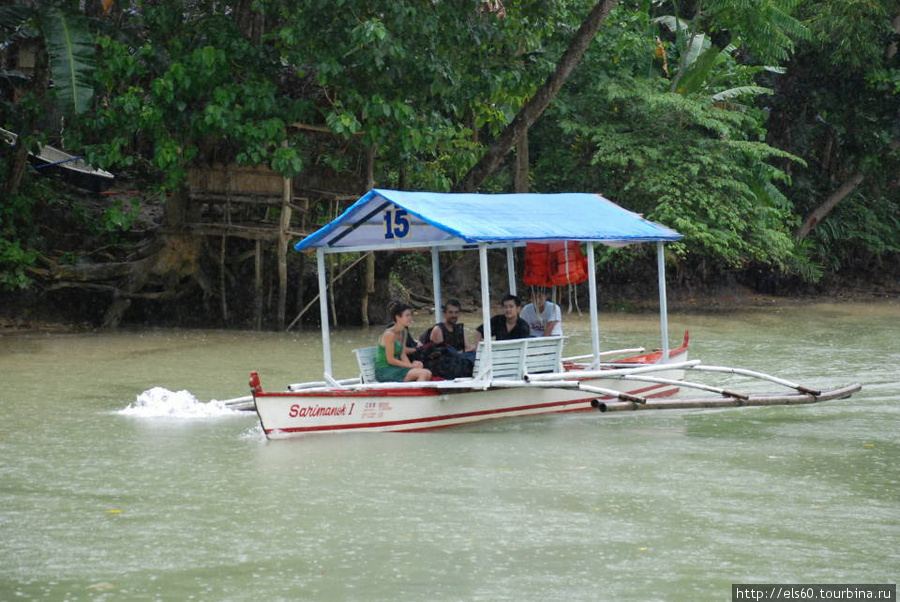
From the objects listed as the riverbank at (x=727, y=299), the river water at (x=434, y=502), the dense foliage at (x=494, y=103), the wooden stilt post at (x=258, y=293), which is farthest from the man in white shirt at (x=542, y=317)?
the riverbank at (x=727, y=299)

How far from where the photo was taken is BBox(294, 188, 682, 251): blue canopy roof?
10.2 meters

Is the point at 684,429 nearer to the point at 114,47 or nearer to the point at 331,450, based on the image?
the point at 331,450

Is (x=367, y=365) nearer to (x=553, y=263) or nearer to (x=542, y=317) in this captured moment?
(x=542, y=317)

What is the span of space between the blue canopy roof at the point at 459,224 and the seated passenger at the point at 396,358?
0.66m

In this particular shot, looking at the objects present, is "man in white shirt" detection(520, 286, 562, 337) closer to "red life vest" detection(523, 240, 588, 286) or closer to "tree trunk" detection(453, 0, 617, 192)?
"red life vest" detection(523, 240, 588, 286)

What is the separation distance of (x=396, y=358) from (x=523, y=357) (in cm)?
120

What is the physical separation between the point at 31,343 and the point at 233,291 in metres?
4.29

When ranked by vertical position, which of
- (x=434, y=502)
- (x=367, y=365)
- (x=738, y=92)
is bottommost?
(x=434, y=502)

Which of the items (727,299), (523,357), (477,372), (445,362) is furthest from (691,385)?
(727,299)

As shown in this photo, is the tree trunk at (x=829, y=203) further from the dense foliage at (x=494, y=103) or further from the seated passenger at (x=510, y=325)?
the seated passenger at (x=510, y=325)

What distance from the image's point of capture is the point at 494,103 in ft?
66.8

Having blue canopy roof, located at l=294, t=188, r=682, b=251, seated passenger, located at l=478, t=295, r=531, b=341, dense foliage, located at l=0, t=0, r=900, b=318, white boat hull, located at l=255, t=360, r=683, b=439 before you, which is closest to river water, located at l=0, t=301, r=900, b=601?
white boat hull, located at l=255, t=360, r=683, b=439

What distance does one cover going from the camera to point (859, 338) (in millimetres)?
18453

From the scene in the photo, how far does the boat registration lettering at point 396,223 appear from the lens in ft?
34.6
